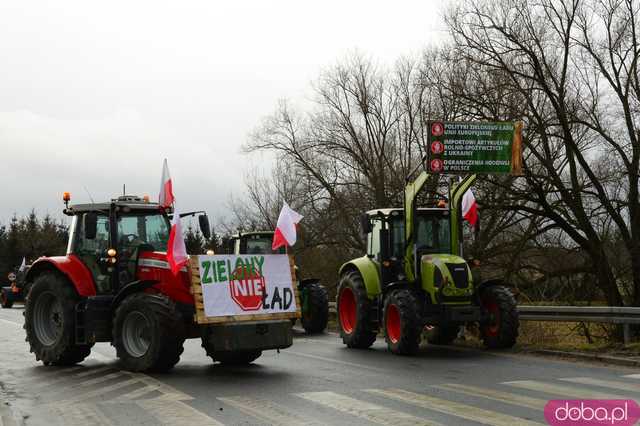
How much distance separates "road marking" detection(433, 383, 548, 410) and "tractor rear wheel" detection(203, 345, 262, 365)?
4034mm

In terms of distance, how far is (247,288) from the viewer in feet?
40.1

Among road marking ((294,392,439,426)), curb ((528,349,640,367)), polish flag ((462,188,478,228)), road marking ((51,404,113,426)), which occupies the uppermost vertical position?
polish flag ((462,188,478,228))

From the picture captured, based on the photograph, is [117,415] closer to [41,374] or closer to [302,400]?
[302,400]

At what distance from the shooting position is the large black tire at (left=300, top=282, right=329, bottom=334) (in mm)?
19984

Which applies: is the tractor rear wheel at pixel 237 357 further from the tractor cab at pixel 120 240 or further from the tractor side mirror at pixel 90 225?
the tractor side mirror at pixel 90 225

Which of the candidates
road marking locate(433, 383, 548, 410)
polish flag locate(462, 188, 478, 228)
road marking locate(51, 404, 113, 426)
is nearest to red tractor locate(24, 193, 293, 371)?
road marking locate(51, 404, 113, 426)

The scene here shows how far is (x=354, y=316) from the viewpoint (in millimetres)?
16625

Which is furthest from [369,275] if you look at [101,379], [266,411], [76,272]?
[266,411]

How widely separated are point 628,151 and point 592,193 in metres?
1.52

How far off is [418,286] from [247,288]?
3938 millimetres

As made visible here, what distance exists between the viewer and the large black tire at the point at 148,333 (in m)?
11.4

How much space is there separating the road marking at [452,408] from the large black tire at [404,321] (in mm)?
3950

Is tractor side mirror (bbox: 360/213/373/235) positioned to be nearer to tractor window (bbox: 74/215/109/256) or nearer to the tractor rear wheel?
the tractor rear wheel

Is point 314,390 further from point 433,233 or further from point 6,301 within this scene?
point 6,301
